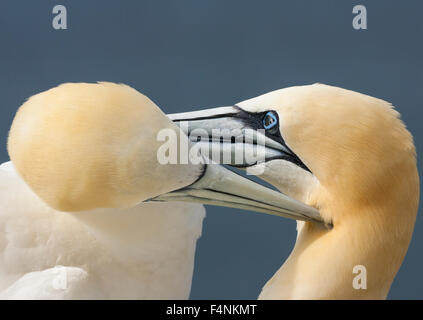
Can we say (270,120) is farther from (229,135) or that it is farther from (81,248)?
(81,248)

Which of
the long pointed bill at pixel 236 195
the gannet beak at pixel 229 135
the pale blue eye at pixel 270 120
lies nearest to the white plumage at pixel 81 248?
the gannet beak at pixel 229 135

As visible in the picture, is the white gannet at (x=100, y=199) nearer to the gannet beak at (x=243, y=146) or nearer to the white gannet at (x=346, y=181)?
the gannet beak at (x=243, y=146)

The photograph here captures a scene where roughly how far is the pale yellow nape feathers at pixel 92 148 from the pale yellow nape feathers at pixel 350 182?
0.67 m

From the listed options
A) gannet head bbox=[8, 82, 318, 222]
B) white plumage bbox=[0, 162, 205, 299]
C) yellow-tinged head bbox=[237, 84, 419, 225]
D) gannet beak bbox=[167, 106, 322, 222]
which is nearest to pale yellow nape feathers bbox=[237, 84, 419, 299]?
yellow-tinged head bbox=[237, 84, 419, 225]

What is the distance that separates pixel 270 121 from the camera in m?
3.76

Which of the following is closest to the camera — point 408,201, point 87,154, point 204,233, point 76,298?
point 87,154

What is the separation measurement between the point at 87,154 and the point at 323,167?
1.11m

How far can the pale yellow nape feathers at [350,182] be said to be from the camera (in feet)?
11.4

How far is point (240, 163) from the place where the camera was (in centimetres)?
392

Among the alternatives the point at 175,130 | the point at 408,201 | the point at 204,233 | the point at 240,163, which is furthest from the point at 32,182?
the point at 204,233

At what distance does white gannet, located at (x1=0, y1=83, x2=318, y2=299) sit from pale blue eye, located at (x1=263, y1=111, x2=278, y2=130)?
0.32 meters

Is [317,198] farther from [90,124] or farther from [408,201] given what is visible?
[90,124]

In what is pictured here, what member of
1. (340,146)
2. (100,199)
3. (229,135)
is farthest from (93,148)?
(340,146)

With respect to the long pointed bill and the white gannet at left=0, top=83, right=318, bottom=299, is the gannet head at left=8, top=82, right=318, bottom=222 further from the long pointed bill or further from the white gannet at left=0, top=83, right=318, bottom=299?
the long pointed bill
